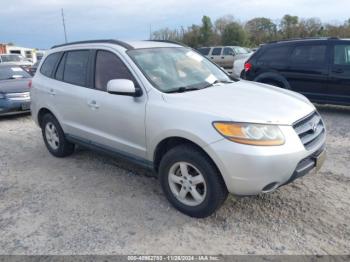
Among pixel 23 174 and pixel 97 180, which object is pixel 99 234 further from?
pixel 23 174

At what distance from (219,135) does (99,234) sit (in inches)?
58.2

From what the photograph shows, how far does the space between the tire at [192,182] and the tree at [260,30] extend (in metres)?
44.4

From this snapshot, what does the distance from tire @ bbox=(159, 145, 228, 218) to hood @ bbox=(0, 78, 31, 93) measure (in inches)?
256

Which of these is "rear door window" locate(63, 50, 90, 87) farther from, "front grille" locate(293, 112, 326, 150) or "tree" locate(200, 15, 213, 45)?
"tree" locate(200, 15, 213, 45)

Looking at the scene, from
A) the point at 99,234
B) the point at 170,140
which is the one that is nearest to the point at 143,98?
the point at 170,140

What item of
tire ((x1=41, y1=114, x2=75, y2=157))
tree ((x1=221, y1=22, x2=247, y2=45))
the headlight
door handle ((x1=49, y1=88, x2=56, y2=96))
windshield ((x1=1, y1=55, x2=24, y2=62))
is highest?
tree ((x1=221, y1=22, x2=247, y2=45))

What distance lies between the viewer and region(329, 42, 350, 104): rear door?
712 cm

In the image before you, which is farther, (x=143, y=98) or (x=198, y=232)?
(x=143, y=98)

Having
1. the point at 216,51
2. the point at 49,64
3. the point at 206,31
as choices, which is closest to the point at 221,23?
the point at 206,31

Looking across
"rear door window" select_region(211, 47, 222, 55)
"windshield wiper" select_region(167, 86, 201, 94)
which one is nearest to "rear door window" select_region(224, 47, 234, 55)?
"rear door window" select_region(211, 47, 222, 55)

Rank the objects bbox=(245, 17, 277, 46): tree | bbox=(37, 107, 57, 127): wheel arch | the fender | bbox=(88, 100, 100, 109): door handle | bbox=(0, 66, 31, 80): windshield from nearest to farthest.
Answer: bbox=(88, 100, 100, 109): door handle
bbox=(37, 107, 57, 127): wheel arch
the fender
bbox=(0, 66, 31, 80): windshield
bbox=(245, 17, 277, 46): tree

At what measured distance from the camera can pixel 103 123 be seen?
13.7 ft

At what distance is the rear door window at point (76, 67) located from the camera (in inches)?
179

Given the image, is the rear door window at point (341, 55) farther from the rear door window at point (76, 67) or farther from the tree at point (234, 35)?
the tree at point (234, 35)
